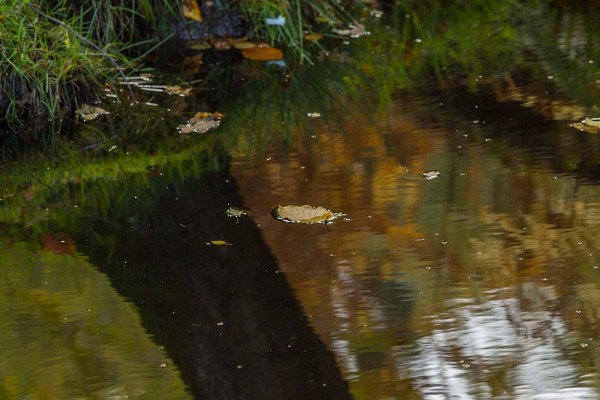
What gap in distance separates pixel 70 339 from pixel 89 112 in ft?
6.19

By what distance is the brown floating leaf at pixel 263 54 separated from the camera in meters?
4.93

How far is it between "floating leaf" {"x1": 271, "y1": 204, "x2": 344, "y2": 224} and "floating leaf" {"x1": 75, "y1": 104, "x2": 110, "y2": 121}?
54.1 inches

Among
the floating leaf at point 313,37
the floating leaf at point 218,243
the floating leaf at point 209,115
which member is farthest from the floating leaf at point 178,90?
the floating leaf at point 218,243

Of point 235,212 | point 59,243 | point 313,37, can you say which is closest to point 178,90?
point 313,37

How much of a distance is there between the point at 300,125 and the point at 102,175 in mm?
818

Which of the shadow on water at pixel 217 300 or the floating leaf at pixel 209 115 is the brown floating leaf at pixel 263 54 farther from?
the shadow on water at pixel 217 300

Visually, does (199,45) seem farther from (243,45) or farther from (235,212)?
(235,212)

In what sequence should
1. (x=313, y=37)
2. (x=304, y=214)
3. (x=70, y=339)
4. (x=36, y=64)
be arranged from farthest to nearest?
(x=313, y=37) → (x=36, y=64) → (x=304, y=214) → (x=70, y=339)

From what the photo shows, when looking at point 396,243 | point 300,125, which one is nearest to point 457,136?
Result: point 300,125

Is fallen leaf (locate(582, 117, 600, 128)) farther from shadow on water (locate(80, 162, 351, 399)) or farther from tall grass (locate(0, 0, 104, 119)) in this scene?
tall grass (locate(0, 0, 104, 119))

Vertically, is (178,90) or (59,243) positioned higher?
(178,90)

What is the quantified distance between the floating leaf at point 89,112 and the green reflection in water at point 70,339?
4.30 ft

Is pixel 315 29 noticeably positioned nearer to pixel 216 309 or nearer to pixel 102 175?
pixel 102 175

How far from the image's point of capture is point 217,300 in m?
2.67
